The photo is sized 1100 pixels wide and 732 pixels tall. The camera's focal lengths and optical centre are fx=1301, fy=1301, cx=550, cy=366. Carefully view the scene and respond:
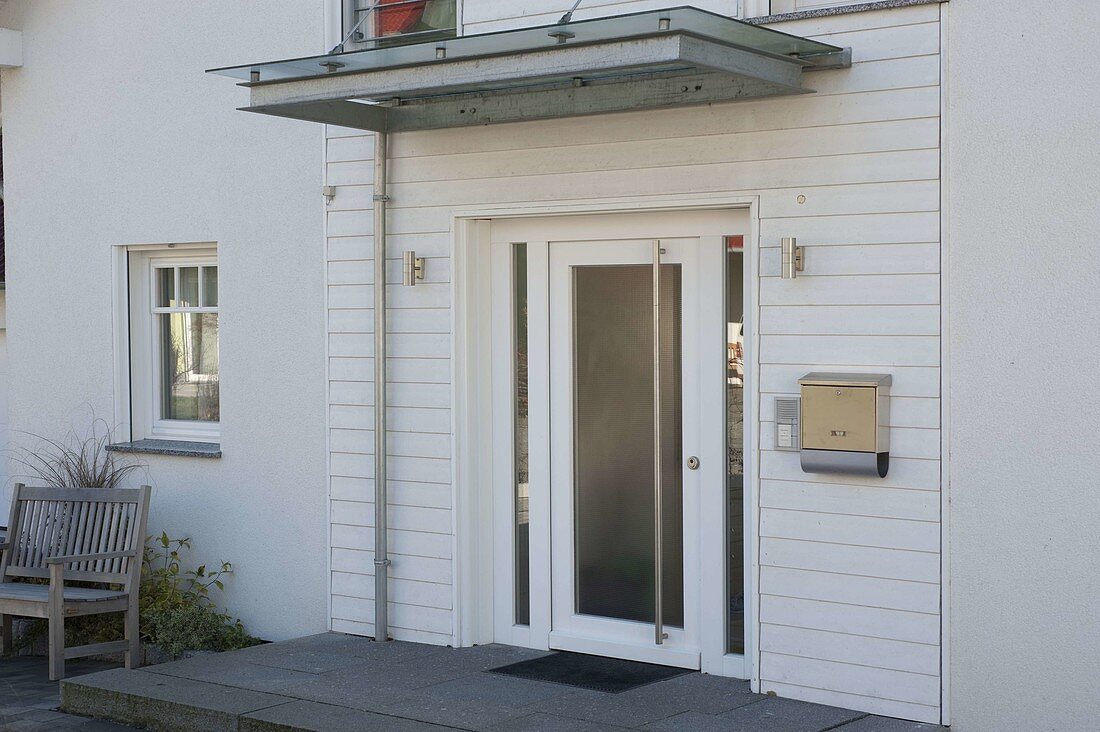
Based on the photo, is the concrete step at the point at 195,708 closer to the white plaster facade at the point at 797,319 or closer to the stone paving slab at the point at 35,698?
the stone paving slab at the point at 35,698

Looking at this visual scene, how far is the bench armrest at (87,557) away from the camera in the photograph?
6.90 m

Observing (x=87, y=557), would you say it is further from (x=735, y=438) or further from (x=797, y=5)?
(x=797, y=5)

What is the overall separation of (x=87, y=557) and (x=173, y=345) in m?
1.73

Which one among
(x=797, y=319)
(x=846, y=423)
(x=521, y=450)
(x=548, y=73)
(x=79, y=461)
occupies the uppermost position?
(x=548, y=73)

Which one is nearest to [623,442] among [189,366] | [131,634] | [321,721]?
[321,721]

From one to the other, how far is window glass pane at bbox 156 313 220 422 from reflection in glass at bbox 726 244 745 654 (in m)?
3.47

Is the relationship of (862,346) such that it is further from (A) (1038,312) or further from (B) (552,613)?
(B) (552,613)

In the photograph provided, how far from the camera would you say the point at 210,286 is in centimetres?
809

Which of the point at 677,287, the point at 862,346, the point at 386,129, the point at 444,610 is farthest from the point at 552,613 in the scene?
the point at 386,129

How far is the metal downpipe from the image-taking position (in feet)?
22.7

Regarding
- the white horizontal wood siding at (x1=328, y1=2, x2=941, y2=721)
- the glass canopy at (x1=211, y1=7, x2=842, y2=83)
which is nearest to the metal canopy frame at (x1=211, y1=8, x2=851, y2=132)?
the glass canopy at (x1=211, y1=7, x2=842, y2=83)

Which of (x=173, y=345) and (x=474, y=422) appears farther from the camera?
(x=173, y=345)

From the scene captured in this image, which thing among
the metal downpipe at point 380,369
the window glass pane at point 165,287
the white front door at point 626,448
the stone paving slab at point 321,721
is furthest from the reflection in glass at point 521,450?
the window glass pane at point 165,287

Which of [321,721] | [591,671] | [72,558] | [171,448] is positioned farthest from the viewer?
[171,448]
